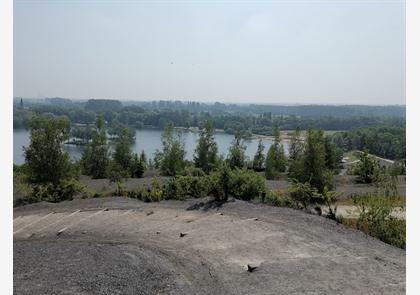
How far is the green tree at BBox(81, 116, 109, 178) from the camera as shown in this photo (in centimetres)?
3159

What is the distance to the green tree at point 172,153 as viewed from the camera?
29.5 m

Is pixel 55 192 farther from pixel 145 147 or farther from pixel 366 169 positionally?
pixel 145 147

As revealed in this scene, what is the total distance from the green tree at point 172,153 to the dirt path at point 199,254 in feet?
54.2

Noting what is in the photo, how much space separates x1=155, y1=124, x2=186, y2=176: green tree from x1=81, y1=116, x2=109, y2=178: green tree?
14.9ft

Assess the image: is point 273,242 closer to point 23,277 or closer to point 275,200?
point 275,200

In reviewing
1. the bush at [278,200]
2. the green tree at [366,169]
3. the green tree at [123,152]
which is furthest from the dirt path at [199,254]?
the green tree at [123,152]

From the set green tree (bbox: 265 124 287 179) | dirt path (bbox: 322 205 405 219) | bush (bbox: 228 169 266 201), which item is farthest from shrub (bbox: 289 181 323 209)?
green tree (bbox: 265 124 287 179)

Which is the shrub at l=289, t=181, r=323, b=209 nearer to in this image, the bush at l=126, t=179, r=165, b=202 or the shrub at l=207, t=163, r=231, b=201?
the shrub at l=207, t=163, r=231, b=201

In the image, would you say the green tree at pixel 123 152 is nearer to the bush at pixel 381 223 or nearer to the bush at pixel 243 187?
the bush at pixel 243 187

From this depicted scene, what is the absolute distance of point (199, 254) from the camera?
8.91 m

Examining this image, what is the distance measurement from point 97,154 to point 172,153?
6511 mm

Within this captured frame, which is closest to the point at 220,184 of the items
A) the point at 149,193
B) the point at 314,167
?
the point at 149,193

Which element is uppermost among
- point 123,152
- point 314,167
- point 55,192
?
point 314,167
